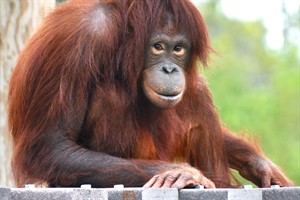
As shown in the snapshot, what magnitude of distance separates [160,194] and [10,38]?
336cm

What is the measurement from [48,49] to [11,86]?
0.46 metres

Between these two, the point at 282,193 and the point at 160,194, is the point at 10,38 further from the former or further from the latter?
the point at 282,193

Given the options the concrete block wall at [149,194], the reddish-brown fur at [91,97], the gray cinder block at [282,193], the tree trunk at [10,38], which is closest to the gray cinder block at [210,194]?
the concrete block wall at [149,194]

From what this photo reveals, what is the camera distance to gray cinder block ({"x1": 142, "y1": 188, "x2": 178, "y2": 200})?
5.10 meters

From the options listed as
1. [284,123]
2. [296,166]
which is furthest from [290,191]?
[284,123]

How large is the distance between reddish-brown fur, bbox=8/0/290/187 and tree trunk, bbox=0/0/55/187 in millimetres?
1736

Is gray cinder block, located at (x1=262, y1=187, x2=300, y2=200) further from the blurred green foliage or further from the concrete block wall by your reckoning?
the blurred green foliage

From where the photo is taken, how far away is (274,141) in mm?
24875

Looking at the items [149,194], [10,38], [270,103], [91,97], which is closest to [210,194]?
[149,194]

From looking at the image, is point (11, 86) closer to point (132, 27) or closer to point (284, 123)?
point (132, 27)

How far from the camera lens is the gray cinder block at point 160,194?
5.10 m

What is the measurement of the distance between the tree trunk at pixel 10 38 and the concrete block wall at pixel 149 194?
313cm

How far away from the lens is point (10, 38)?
27.0 ft

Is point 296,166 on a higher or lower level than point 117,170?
lower
